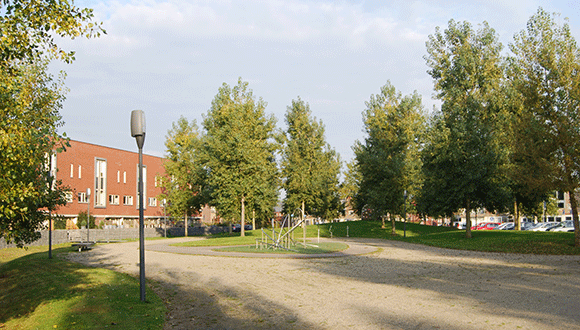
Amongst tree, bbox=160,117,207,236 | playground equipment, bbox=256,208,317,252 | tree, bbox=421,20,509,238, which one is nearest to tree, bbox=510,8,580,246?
tree, bbox=421,20,509,238

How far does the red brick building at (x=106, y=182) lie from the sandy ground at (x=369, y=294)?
4274 cm

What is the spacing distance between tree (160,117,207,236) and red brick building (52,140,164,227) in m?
3.33

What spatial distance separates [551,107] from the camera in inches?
942

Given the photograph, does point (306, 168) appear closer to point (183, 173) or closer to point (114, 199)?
point (183, 173)

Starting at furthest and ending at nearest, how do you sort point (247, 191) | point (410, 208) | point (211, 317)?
point (410, 208) → point (247, 191) → point (211, 317)

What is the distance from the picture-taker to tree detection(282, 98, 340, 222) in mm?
53125

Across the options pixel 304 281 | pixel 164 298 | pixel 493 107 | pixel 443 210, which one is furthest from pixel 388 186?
pixel 164 298

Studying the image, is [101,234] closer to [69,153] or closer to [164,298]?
[69,153]

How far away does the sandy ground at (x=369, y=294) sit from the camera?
7938mm

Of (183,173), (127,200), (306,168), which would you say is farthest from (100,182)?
(306,168)

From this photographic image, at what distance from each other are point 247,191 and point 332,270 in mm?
25392

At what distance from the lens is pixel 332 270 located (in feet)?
51.9

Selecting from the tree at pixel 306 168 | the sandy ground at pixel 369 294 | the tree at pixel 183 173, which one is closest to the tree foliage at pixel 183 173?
the tree at pixel 183 173

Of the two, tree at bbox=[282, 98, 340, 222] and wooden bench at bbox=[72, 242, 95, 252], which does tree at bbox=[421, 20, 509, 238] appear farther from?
wooden bench at bbox=[72, 242, 95, 252]
